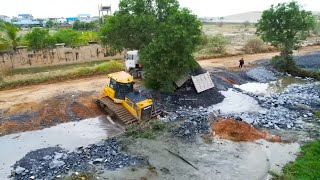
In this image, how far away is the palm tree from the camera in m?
33.2

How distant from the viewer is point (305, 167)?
40.6ft

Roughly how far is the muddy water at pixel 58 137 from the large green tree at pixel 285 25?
17.7m

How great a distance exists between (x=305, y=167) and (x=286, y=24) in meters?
17.7

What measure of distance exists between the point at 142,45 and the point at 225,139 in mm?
10388

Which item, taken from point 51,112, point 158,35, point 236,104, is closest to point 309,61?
point 236,104

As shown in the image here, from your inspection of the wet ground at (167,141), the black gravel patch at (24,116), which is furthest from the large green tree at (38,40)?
the black gravel patch at (24,116)

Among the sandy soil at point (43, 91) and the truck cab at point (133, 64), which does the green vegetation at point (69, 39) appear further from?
the truck cab at point (133, 64)

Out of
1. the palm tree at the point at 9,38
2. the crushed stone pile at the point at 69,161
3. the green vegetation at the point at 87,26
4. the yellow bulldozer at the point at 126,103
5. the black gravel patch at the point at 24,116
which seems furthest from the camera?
the green vegetation at the point at 87,26

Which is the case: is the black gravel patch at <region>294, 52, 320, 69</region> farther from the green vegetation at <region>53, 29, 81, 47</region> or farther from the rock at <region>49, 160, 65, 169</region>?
the green vegetation at <region>53, 29, 81, 47</region>

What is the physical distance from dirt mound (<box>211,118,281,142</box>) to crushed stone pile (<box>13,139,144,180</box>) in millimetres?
4755

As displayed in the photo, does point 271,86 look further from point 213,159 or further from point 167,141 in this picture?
point 213,159

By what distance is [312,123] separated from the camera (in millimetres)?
17297

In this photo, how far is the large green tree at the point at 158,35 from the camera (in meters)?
18.0

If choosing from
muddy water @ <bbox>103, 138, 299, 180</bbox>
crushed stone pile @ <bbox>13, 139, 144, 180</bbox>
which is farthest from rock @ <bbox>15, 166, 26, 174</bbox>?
muddy water @ <bbox>103, 138, 299, 180</bbox>
